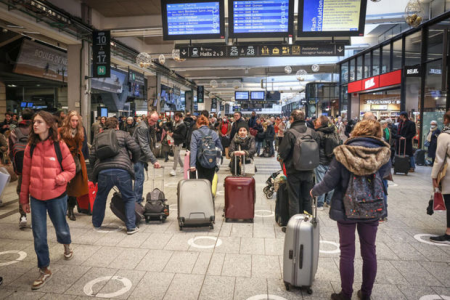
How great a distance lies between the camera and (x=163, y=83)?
89.9ft

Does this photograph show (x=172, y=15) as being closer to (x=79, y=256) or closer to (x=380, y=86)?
(x=79, y=256)

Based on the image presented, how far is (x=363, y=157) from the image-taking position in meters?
2.77

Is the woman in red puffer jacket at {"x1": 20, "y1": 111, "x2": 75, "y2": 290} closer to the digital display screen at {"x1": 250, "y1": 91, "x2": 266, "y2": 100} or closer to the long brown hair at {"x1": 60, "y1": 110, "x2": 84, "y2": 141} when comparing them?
the long brown hair at {"x1": 60, "y1": 110, "x2": 84, "y2": 141}

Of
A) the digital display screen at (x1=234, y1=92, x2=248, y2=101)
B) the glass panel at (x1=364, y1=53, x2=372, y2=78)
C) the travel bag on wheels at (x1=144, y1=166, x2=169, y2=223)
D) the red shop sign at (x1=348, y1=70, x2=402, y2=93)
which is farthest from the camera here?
the digital display screen at (x1=234, y1=92, x2=248, y2=101)

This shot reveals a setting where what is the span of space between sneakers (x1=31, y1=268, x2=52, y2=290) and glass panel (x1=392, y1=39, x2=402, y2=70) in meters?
15.2

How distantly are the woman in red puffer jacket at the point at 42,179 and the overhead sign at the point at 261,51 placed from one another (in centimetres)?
633

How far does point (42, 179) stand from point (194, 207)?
212 cm

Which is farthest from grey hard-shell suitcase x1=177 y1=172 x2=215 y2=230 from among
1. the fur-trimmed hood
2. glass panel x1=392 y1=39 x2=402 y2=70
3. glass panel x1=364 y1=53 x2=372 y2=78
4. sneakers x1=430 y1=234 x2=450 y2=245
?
glass panel x1=364 y1=53 x2=372 y2=78

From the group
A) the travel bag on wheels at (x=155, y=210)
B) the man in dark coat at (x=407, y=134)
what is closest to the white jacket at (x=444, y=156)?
the travel bag on wheels at (x=155, y=210)

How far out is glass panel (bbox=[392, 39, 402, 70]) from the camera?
1470cm

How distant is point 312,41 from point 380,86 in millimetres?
9642

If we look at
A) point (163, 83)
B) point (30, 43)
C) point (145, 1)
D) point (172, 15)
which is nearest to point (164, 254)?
point (172, 15)

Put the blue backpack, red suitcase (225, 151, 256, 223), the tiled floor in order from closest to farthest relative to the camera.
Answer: the tiled floor < red suitcase (225, 151, 256, 223) < the blue backpack

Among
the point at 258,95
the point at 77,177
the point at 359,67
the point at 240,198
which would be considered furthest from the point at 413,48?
the point at 258,95
